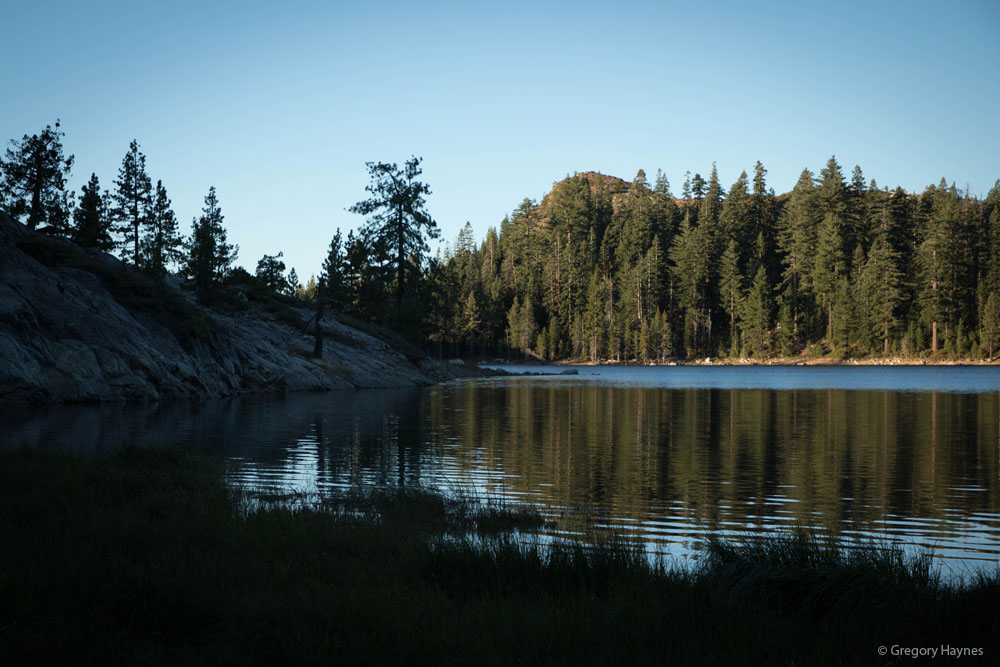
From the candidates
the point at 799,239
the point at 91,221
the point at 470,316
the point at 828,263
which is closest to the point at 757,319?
the point at 828,263

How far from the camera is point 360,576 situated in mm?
6840

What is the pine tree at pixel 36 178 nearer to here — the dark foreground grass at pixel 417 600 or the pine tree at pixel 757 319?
the dark foreground grass at pixel 417 600

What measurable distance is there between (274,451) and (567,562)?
14.9 meters

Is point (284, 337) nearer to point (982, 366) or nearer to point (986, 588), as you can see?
point (986, 588)

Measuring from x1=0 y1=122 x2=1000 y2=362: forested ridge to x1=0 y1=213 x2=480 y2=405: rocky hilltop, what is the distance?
32.0ft

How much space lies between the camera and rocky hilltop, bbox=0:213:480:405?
32.7m

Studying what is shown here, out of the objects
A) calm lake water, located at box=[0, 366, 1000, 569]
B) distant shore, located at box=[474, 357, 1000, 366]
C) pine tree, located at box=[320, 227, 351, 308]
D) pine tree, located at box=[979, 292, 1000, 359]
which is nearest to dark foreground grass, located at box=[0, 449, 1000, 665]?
calm lake water, located at box=[0, 366, 1000, 569]

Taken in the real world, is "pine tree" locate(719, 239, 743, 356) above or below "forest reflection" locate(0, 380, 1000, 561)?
above

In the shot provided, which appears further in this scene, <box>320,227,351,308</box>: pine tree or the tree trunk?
<box>320,227,351,308</box>: pine tree

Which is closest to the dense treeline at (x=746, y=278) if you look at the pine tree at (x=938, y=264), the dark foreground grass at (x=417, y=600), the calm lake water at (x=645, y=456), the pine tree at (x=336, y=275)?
the pine tree at (x=938, y=264)

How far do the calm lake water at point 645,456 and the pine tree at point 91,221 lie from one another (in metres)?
26.2

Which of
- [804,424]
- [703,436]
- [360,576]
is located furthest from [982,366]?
[360,576]

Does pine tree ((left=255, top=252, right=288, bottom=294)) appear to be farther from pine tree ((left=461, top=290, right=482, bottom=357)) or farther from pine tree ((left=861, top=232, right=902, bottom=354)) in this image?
pine tree ((left=861, top=232, right=902, bottom=354))

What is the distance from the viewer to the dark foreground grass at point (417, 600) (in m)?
4.91
